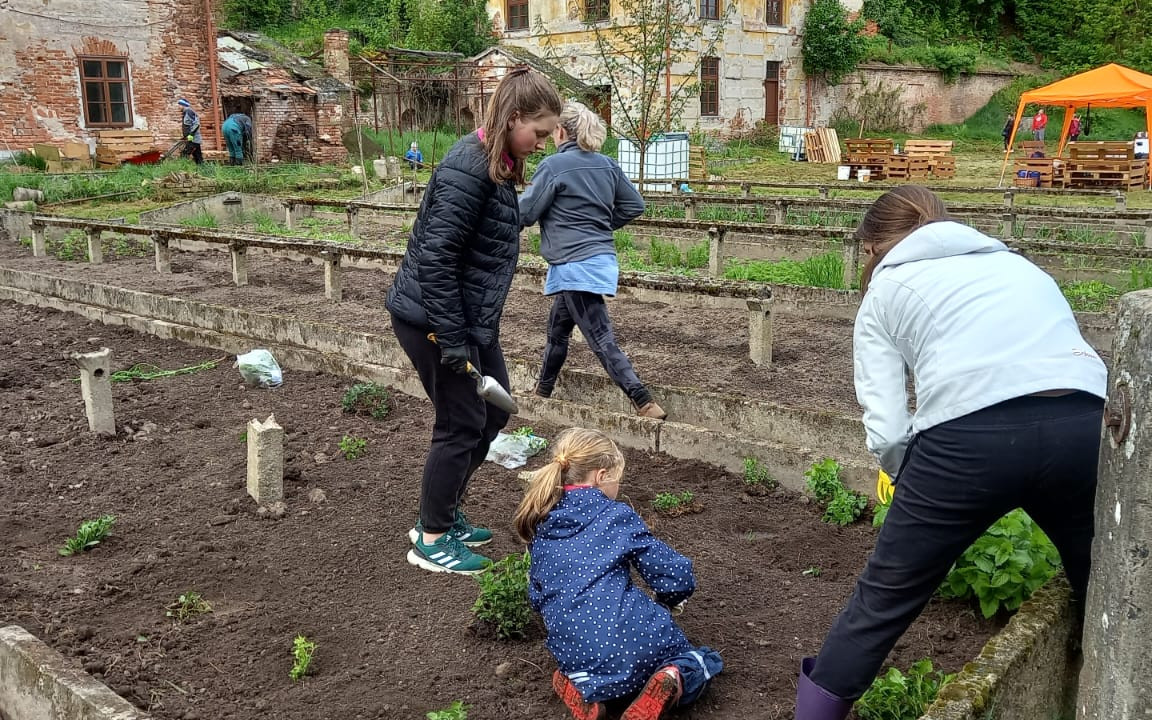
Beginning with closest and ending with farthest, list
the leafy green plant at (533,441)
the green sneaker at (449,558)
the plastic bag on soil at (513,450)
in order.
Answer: the green sneaker at (449,558)
the plastic bag on soil at (513,450)
the leafy green plant at (533,441)

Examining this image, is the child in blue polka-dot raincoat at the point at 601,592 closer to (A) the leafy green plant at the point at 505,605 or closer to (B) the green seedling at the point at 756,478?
(A) the leafy green plant at the point at 505,605

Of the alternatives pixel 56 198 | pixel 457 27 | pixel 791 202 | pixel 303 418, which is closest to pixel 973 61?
pixel 457 27

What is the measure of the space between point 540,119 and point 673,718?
206 centimetres

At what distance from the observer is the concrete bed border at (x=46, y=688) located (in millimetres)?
2885

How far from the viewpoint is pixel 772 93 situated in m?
36.6

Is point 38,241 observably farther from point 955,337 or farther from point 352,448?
point 955,337

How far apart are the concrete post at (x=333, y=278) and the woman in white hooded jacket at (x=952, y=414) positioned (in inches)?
301

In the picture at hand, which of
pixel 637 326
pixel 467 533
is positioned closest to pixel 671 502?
pixel 467 533

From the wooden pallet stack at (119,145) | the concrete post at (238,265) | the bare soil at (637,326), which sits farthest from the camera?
A: the wooden pallet stack at (119,145)

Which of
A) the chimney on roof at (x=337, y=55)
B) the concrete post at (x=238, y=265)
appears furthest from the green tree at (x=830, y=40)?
the concrete post at (x=238, y=265)

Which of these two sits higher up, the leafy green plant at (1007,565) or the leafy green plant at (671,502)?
the leafy green plant at (1007,565)

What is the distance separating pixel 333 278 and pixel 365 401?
407 cm

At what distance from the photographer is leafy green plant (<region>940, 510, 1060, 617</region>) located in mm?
3383

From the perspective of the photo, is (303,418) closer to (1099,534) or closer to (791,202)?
(1099,534)
